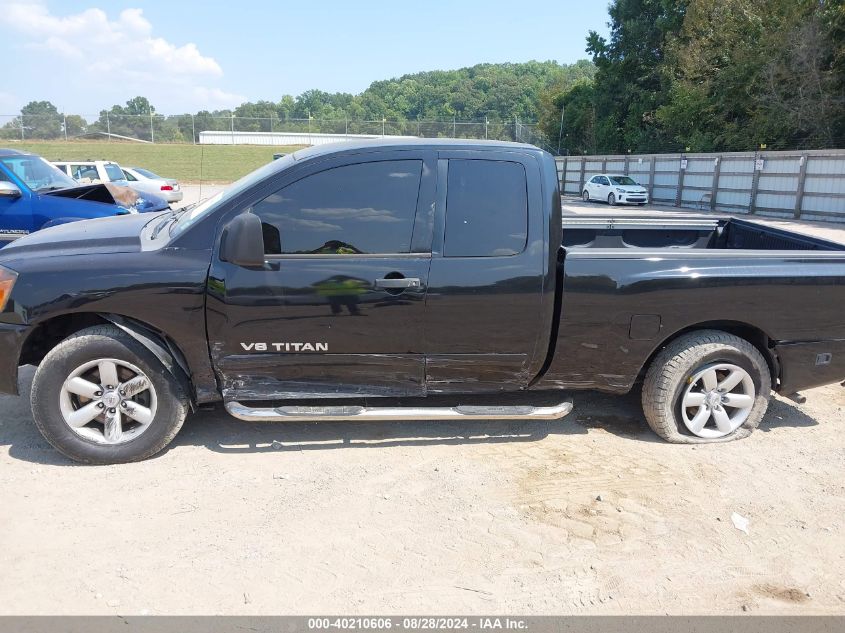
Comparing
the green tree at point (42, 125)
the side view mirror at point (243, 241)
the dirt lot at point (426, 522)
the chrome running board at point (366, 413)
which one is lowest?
the dirt lot at point (426, 522)

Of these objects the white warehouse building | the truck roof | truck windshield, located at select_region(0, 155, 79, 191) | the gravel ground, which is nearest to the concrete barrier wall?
truck windshield, located at select_region(0, 155, 79, 191)

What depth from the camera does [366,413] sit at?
12.3ft

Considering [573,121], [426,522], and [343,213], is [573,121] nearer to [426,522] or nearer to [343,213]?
[343,213]

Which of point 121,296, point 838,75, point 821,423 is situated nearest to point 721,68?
point 838,75

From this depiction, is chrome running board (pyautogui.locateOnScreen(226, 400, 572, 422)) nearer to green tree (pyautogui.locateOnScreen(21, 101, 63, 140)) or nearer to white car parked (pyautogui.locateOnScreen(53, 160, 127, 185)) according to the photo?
white car parked (pyautogui.locateOnScreen(53, 160, 127, 185))

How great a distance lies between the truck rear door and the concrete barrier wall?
13651mm

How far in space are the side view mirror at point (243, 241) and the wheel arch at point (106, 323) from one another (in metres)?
0.65

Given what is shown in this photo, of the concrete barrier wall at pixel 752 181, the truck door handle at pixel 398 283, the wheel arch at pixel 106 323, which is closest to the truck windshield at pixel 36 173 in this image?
the wheel arch at pixel 106 323

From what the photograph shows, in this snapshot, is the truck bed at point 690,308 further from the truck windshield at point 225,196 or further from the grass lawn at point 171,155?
the grass lawn at point 171,155

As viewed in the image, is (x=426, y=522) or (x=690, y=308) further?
(x=690, y=308)

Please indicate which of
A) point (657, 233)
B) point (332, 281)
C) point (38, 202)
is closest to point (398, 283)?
point (332, 281)

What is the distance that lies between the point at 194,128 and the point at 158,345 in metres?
54.3

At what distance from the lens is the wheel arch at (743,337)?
4.04 m

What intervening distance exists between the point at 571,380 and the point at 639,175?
3330 cm
